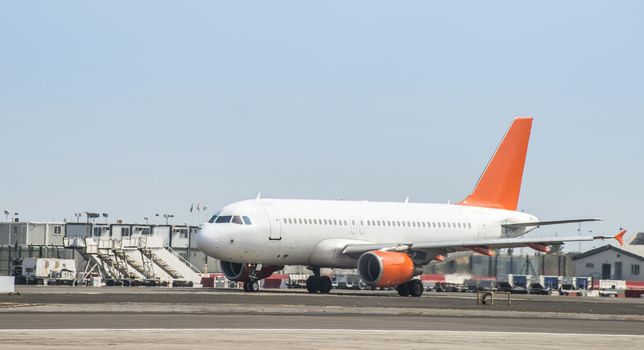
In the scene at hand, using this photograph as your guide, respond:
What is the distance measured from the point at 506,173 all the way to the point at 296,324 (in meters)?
46.3

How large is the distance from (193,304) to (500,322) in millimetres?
11659

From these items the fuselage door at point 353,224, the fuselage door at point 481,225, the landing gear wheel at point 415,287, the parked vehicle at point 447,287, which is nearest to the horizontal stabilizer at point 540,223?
the fuselage door at point 481,225

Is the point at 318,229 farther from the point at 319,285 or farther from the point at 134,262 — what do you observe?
the point at 134,262

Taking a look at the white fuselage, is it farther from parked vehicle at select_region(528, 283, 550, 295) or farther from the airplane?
parked vehicle at select_region(528, 283, 550, 295)

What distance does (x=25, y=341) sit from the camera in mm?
24562

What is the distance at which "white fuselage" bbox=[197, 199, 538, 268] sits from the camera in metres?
63.1

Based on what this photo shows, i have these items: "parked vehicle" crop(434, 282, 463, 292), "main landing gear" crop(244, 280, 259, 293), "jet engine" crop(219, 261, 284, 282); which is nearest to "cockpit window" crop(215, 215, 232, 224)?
"main landing gear" crop(244, 280, 259, 293)

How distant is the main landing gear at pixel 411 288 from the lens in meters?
65.7

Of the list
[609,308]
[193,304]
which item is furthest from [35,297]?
[609,308]

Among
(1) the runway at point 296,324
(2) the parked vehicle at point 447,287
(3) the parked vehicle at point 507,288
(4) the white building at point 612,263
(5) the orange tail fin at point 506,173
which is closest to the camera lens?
(1) the runway at point 296,324

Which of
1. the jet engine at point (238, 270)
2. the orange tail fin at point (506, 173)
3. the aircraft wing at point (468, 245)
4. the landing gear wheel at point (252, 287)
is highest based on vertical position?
the orange tail fin at point (506, 173)

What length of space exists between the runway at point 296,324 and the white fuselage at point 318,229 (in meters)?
14.1

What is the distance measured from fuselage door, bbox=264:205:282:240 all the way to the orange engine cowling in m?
4.31

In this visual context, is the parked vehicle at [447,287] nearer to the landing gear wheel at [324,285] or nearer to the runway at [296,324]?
the landing gear wheel at [324,285]
